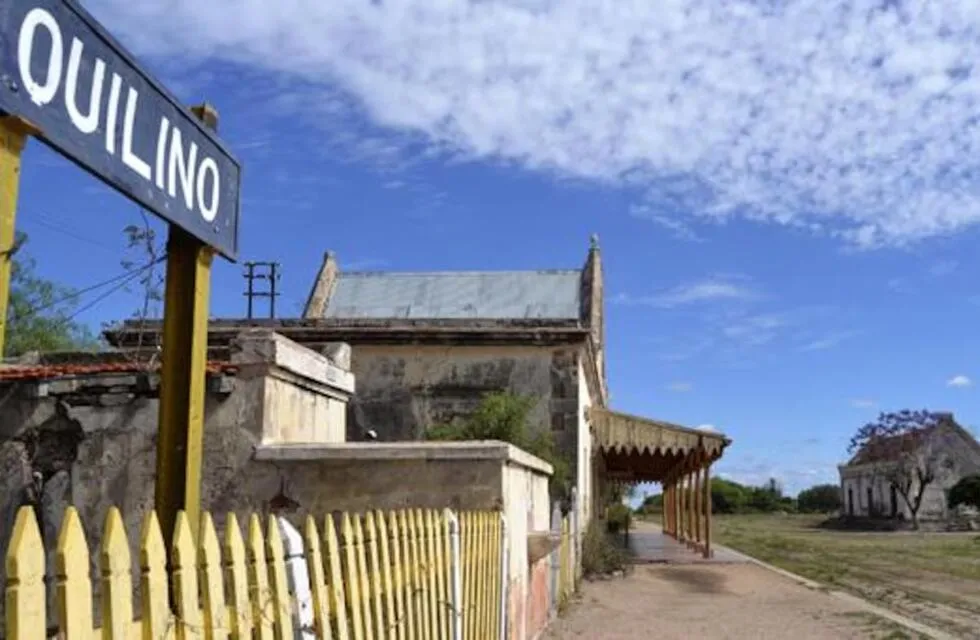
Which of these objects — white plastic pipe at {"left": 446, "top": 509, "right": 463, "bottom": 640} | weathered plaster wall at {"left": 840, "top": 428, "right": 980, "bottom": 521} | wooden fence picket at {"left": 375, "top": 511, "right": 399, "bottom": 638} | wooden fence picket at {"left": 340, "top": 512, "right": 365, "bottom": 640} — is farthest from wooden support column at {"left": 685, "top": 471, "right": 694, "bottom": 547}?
weathered plaster wall at {"left": 840, "top": 428, "right": 980, "bottom": 521}

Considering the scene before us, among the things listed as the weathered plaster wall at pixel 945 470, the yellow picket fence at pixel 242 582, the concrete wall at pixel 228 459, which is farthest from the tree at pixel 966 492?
the yellow picket fence at pixel 242 582

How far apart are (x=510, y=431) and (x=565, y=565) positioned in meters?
A: 3.72

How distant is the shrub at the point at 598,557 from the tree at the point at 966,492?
4572 centimetres

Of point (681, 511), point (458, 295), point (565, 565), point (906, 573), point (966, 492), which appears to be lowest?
→ point (906, 573)

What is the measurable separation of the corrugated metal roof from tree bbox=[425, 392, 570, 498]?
6.84 m

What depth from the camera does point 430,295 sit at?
27.1m

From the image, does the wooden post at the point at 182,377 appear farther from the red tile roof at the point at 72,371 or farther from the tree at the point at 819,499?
the tree at the point at 819,499

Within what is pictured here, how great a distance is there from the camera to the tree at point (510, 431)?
17266 millimetres

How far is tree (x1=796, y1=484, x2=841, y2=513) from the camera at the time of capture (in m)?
95.6

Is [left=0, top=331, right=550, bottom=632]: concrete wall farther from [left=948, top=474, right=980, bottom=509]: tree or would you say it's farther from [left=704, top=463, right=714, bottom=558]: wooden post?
[left=948, top=474, right=980, bottom=509]: tree

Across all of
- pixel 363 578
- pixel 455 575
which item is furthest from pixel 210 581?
pixel 455 575

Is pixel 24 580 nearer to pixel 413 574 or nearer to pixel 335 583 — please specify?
pixel 335 583

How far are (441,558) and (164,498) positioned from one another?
251cm

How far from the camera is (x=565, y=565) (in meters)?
13.9
